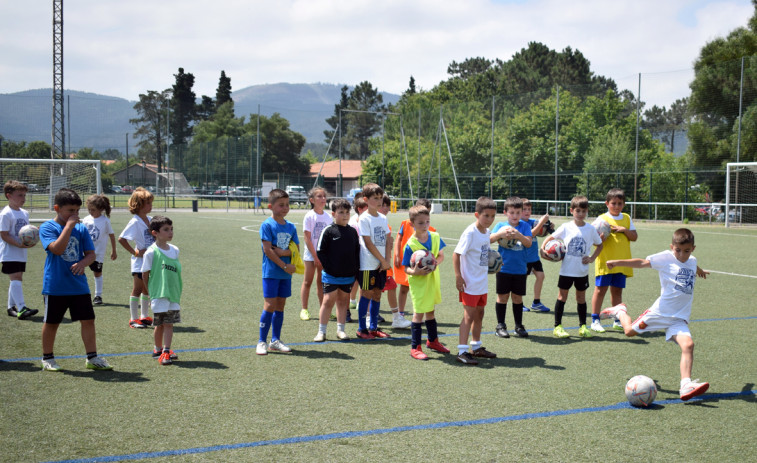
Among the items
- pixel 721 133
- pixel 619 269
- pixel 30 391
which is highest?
pixel 721 133

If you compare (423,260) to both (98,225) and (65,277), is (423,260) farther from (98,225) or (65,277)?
(98,225)

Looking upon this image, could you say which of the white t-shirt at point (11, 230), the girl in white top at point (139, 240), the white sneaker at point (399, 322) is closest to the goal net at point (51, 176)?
the white t-shirt at point (11, 230)

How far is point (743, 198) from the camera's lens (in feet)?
92.1

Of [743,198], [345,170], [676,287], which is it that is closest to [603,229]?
[676,287]

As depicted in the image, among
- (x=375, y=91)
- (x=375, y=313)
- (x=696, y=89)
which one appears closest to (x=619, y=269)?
(x=375, y=313)

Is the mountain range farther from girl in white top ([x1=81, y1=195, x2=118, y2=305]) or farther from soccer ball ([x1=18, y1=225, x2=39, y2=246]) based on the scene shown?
soccer ball ([x1=18, y1=225, x2=39, y2=246])

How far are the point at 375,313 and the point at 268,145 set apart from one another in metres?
88.4

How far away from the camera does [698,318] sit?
336 inches

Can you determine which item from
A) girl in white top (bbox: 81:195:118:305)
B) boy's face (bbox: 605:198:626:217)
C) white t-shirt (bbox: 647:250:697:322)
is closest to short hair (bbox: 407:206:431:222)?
white t-shirt (bbox: 647:250:697:322)

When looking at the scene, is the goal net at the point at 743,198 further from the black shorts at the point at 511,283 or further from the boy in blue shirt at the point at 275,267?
the boy in blue shirt at the point at 275,267

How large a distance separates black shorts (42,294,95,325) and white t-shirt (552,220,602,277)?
A: 5368mm

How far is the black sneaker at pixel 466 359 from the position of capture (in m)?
6.30

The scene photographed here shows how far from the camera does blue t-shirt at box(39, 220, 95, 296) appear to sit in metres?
5.84

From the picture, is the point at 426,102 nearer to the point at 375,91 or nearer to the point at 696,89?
the point at 375,91
